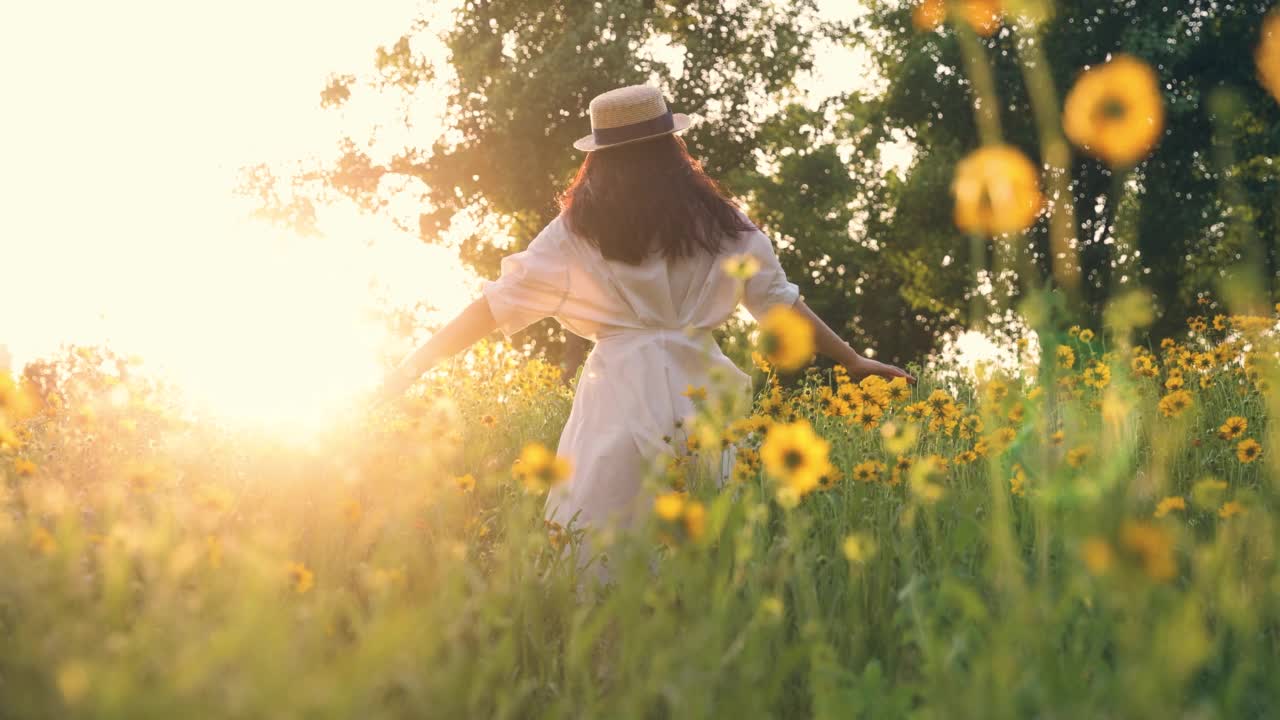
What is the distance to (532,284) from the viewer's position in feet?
10.7

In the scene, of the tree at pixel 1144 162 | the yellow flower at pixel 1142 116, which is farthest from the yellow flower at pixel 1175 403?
the tree at pixel 1144 162

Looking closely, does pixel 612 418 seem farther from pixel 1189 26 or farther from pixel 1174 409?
pixel 1189 26

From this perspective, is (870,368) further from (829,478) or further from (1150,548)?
(1150,548)

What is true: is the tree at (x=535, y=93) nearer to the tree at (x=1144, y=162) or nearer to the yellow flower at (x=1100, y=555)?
the tree at (x=1144, y=162)

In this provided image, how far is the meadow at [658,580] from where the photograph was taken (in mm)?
1407

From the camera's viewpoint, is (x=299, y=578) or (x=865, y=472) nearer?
(x=299, y=578)

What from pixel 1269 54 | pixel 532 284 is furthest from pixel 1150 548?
pixel 1269 54

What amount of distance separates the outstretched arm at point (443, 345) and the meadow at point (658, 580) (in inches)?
6.1

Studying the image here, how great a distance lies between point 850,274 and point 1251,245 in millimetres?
6145

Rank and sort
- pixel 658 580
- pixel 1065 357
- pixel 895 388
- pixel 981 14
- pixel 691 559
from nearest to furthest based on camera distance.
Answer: pixel 691 559 → pixel 658 580 → pixel 895 388 → pixel 1065 357 → pixel 981 14

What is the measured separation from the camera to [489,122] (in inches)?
610

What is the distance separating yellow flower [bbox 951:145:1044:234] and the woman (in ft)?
36.1

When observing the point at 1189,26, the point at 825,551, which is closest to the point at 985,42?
the point at 1189,26

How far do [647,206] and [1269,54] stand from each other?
1553cm
